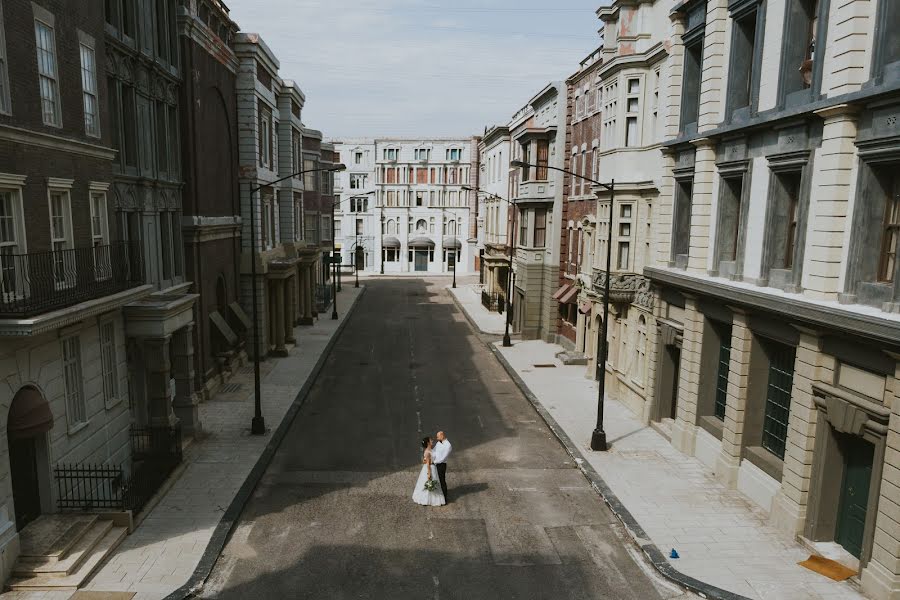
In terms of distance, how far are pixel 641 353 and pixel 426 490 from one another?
1115 centimetres

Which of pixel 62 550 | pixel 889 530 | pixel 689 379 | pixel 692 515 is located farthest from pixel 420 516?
pixel 889 530

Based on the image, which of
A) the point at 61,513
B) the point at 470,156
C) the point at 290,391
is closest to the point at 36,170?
the point at 61,513

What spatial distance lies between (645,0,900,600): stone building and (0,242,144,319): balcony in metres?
14.8

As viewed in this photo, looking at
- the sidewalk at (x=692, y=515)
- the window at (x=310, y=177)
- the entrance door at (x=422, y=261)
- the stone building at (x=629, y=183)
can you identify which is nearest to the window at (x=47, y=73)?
the sidewalk at (x=692, y=515)

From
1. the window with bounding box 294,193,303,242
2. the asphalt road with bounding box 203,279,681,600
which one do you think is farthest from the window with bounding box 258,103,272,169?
the asphalt road with bounding box 203,279,681,600

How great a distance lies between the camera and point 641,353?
76.6 ft

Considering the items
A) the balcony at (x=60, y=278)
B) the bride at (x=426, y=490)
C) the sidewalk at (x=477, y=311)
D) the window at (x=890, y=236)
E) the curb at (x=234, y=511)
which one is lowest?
the sidewalk at (x=477, y=311)

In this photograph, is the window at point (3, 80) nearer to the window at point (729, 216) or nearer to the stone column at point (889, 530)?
the stone column at point (889, 530)

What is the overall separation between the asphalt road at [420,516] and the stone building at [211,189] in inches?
181

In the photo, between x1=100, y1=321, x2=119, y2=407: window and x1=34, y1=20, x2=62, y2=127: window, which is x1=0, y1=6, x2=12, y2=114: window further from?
x1=100, y1=321, x2=119, y2=407: window

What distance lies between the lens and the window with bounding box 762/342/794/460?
49.8 feet

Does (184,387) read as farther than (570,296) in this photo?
No

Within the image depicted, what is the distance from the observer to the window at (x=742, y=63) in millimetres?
16844

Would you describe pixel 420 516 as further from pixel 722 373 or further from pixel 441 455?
pixel 722 373
